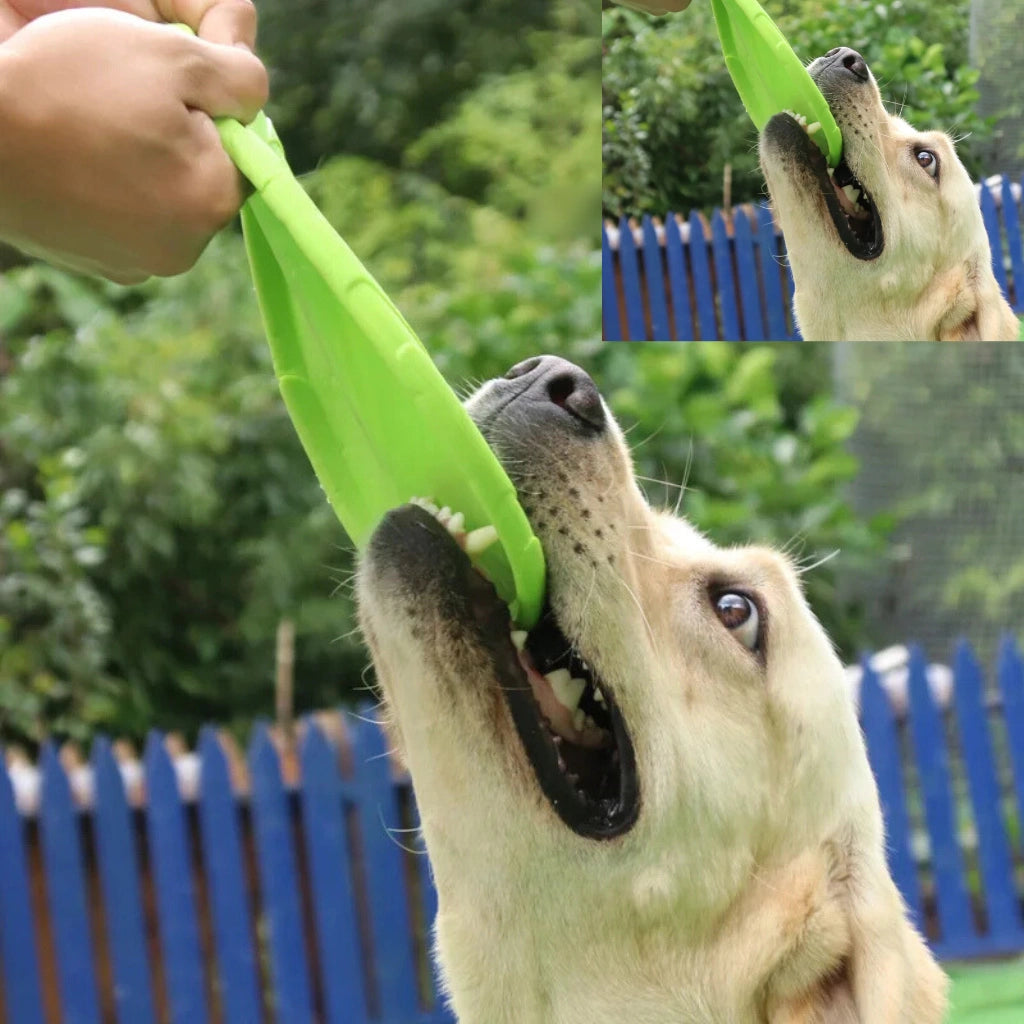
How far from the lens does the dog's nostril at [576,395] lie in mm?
1569

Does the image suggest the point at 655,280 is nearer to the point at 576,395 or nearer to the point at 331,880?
the point at 576,395

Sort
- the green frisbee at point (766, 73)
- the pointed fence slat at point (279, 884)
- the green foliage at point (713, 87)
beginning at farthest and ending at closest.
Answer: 1. the pointed fence slat at point (279, 884)
2. the green foliage at point (713, 87)
3. the green frisbee at point (766, 73)

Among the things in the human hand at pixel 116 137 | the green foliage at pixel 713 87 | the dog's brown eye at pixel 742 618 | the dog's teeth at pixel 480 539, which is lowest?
the dog's brown eye at pixel 742 618

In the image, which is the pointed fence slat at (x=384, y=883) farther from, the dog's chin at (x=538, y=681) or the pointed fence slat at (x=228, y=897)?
the dog's chin at (x=538, y=681)

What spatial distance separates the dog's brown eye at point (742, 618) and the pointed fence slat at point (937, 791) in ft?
8.74

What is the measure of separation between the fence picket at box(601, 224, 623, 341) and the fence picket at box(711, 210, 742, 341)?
1.00ft

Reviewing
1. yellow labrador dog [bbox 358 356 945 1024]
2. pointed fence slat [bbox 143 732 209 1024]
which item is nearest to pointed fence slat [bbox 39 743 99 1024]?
pointed fence slat [bbox 143 732 209 1024]

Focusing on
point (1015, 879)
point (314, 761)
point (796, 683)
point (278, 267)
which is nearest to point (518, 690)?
point (796, 683)

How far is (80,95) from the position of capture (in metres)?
1.26

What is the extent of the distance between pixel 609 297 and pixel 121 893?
2095mm

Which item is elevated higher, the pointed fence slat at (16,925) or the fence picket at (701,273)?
the fence picket at (701,273)

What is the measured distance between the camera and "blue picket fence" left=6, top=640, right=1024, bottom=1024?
12.3ft

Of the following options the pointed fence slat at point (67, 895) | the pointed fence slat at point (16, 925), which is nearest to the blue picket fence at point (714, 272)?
the pointed fence slat at point (67, 895)

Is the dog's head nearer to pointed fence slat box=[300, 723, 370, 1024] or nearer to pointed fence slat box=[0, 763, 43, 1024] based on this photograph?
pointed fence slat box=[300, 723, 370, 1024]
